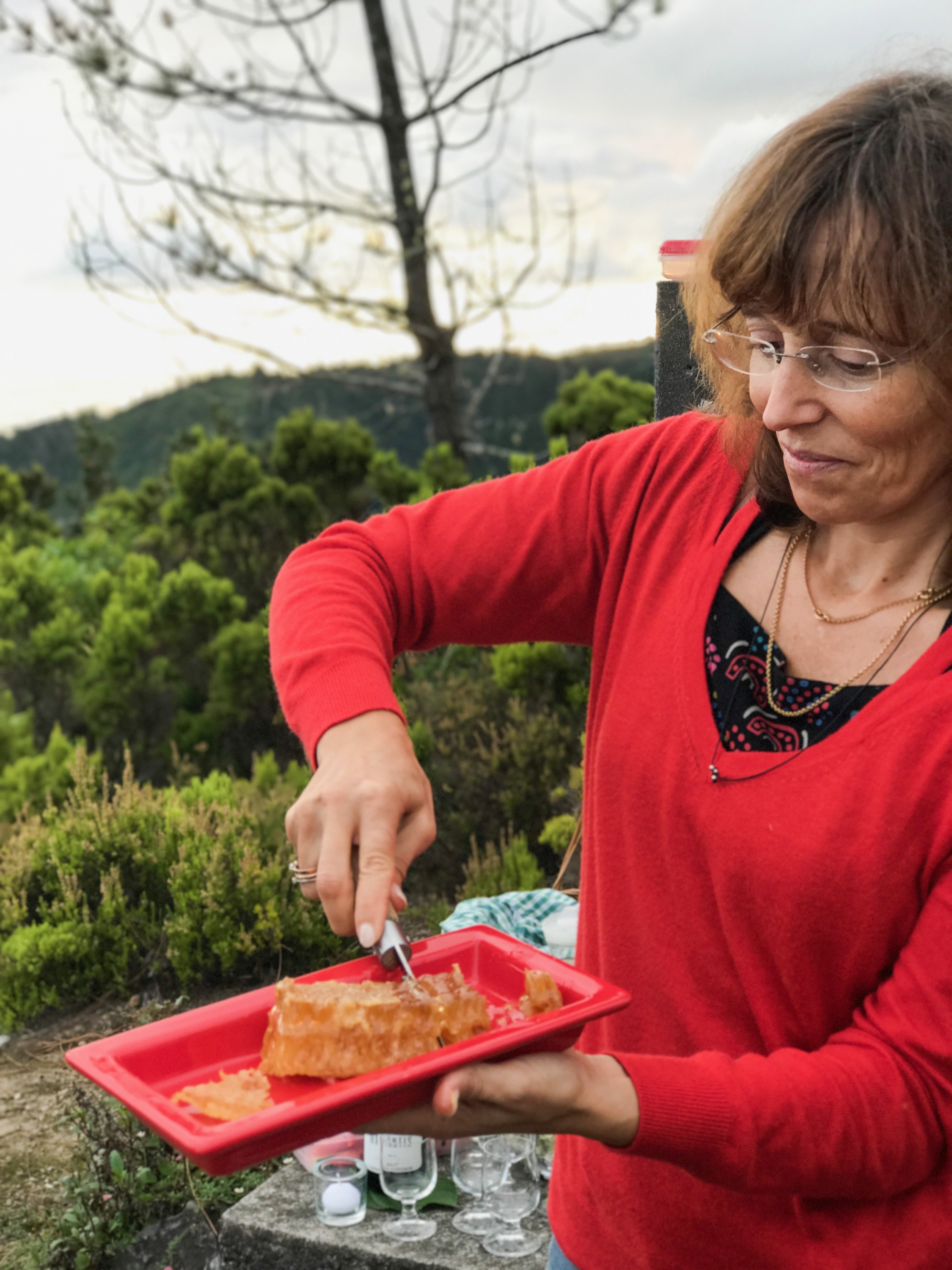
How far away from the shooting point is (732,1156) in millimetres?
1114

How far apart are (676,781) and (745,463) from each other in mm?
413

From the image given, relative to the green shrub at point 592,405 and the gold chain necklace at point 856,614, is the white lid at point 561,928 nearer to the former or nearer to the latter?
the gold chain necklace at point 856,614

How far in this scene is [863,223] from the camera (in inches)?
44.1

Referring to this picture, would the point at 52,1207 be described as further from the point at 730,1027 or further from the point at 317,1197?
the point at 730,1027

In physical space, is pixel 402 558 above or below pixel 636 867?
above

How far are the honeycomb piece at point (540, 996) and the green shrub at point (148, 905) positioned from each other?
273cm

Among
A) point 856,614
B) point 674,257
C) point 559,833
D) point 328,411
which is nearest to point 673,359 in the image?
point 674,257

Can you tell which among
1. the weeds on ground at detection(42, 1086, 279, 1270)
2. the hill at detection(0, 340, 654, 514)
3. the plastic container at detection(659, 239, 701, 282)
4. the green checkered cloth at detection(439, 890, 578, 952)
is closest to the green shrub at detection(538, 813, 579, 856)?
the green checkered cloth at detection(439, 890, 578, 952)

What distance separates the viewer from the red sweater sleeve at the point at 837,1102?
1105mm

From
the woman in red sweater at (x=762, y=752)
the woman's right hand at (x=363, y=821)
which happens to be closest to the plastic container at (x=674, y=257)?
the woman in red sweater at (x=762, y=752)

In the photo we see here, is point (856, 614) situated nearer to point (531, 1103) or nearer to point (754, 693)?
point (754, 693)

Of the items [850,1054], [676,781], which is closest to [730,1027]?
[850,1054]

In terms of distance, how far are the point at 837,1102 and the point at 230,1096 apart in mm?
563

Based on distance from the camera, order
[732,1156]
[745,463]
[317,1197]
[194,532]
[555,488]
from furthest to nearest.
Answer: [194,532], [317,1197], [555,488], [745,463], [732,1156]
